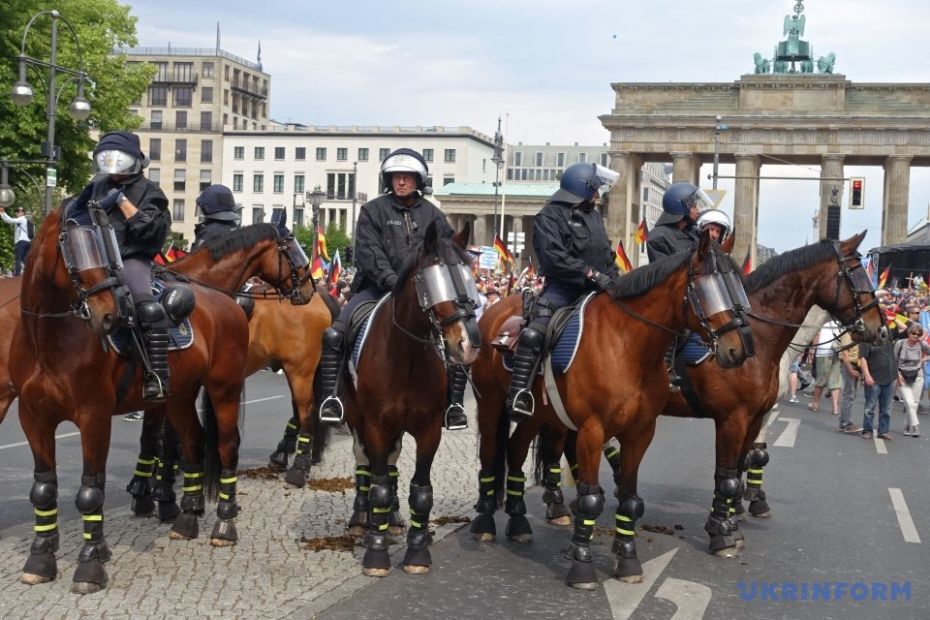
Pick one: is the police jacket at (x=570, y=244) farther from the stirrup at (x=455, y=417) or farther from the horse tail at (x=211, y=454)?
the horse tail at (x=211, y=454)

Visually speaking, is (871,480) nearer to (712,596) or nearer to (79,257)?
(712,596)

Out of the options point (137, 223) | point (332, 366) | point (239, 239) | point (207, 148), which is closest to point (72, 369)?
point (137, 223)

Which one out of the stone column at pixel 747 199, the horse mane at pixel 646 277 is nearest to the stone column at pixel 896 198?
the stone column at pixel 747 199

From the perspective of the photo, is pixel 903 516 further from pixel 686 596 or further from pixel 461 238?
pixel 461 238

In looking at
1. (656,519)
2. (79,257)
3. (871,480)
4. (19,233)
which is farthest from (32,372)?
(19,233)

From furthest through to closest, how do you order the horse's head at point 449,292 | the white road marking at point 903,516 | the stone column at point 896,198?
the stone column at point 896,198, the white road marking at point 903,516, the horse's head at point 449,292

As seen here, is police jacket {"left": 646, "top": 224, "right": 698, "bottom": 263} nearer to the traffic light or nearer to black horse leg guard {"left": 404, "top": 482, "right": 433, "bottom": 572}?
black horse leg guard {"left": 404, "top": 482, "right": 433, "bottom": 572}

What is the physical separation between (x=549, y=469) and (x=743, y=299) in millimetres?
2949

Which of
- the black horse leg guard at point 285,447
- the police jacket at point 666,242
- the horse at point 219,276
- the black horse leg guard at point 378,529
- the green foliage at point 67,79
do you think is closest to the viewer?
the black horse leg guard at point 378,529

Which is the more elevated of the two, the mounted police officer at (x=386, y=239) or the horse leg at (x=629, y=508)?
the mounted police officer at (x=386, y=239)

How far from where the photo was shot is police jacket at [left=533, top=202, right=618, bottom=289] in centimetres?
852

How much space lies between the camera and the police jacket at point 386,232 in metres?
8.41

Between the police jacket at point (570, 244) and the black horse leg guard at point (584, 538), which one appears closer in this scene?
the black horse leg guard at point (584, 538)

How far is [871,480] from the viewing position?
14000 millimetres
